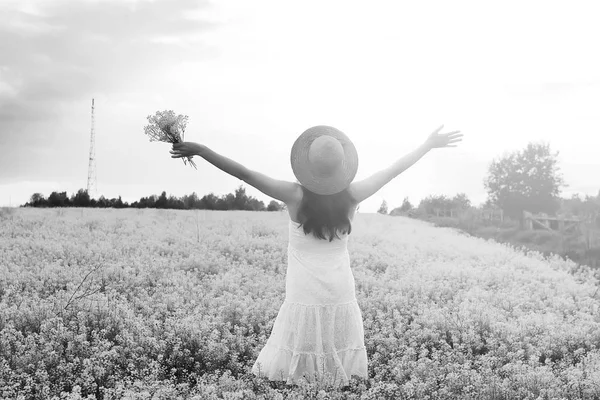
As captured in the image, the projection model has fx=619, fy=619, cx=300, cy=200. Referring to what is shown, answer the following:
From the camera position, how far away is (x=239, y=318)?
10648mm

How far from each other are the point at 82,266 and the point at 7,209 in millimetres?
11694

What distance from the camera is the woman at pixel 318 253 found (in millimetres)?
6512

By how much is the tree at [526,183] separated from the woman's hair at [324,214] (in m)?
41.5

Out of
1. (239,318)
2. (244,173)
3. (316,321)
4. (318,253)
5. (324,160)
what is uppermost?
(324,160)

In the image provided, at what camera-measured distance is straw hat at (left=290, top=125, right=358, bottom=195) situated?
6.45m

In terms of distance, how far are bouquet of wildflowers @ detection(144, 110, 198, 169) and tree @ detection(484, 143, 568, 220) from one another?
139 feet

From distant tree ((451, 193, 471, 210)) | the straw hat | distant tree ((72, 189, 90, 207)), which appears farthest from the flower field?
distant tree ((451, 193, 471, 210))

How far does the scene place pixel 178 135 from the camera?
21.3 feet

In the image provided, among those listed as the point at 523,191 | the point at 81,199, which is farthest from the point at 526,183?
the point at 81,199

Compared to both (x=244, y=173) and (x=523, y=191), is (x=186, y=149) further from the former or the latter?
(x=523, y=191)

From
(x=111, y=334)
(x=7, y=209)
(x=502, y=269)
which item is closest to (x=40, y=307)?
(x=111, y=334)

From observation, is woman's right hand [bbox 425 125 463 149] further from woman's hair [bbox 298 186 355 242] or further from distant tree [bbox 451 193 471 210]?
distant tree [bbox 451 193 471 210]

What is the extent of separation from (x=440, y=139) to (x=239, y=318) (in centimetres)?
486

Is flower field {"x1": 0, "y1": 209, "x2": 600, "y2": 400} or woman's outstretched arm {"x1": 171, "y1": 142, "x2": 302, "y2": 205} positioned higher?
woman's outstretched arm {"x1": 171, "y1": 142, "x2": 302, "y2": 205}
